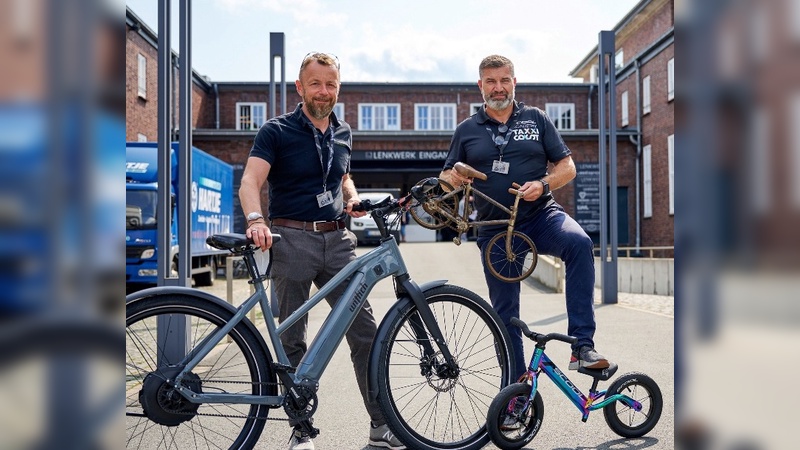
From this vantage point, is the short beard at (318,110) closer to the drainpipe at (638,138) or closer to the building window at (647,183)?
the building window at (647,183)

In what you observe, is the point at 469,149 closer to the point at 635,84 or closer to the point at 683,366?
the point at 683,366

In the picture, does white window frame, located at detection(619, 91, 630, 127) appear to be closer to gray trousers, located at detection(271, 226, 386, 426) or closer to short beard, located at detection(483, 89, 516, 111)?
short beard, located at detection(483, 89, 516, 111)

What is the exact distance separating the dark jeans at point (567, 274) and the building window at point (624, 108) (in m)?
31.2

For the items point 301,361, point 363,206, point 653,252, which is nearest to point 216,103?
point 653,252

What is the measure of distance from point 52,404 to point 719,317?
0.76 metres

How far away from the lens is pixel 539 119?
4.37 meters

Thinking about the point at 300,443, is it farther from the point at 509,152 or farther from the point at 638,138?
the point at 638,138

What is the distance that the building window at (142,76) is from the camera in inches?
1092

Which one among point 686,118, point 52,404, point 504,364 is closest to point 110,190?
point 52,404

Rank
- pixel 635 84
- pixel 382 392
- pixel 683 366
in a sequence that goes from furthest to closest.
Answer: pixel 635 84
pixel 382 392
pixel 683 366

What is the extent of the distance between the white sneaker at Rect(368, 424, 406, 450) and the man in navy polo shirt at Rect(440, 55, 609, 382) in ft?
2.47

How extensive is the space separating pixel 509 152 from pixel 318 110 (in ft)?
3.78

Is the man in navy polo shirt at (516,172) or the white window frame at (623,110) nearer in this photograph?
the man in navy polo shirt at (516,172)

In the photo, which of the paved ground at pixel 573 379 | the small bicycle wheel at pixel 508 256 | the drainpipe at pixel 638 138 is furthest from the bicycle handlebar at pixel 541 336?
the drainpipe at pixel 638 138
